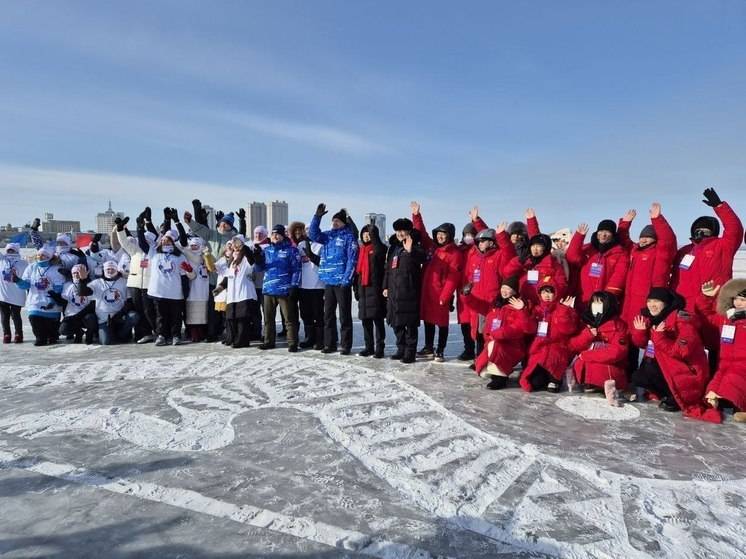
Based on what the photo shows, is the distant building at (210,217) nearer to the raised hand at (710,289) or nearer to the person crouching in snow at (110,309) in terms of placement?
the person crouching in snow at (110,309)

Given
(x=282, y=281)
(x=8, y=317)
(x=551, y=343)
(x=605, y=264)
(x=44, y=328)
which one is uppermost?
(x=605, y=264)

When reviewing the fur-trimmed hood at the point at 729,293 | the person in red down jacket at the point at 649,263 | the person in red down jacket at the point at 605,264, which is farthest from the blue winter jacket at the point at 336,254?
the fur-trimmed hood at the point at 729,293

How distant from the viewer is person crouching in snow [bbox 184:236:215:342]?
7.44m

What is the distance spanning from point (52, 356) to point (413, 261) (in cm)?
522

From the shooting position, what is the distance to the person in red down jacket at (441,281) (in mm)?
6117

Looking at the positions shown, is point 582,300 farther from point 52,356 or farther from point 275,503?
point 52,356

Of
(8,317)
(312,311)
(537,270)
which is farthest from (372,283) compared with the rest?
(8,317)

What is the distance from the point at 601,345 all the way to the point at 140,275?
6713mm

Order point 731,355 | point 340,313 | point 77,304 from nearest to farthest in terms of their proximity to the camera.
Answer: point 731,355, point 340,313, point 77,304

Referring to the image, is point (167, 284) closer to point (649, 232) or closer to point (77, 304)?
point (77, 304)

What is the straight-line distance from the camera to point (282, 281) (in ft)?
21.9

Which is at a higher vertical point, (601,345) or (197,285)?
(197,285)

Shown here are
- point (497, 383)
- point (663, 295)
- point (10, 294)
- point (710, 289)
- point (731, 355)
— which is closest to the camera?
point (731, 355)

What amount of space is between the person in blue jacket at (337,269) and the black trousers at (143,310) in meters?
3.05
